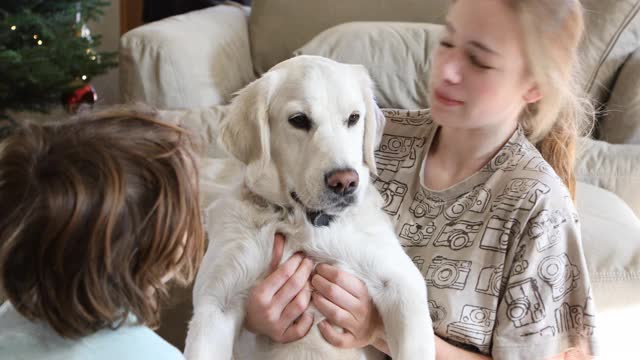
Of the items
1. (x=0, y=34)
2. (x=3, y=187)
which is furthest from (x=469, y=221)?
(x=0, y=34)

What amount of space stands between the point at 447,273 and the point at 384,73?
1.55 meters

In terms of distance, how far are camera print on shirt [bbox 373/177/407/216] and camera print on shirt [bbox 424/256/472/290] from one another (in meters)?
0.16

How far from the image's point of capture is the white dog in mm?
1272

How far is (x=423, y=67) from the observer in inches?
109

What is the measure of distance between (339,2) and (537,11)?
2.15m

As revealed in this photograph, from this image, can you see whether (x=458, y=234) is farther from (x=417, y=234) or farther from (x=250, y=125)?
(x=250, y=125)

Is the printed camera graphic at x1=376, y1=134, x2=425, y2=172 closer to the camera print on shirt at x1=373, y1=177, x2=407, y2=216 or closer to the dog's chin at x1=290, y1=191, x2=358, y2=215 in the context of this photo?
the camera print on shirt at x1=373, y1=177, x2=407, y2=216

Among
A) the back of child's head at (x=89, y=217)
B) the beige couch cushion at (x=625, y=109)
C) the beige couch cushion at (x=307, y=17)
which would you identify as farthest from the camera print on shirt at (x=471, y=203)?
the beige couch cushion at (x=307, y=17)

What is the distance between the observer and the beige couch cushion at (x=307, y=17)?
331cm

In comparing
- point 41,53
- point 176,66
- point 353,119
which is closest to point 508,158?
point 353,119

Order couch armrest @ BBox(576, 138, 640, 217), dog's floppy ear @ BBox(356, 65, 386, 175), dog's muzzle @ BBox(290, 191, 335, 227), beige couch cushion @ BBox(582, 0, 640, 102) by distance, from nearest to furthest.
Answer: dog's muzzle @ BBox(290, 191, 335, 227)
dog's floppy ear @ BBox(356, 65, 386, 175)
couch armrest @ BBox(576, 138, 640, 217)
beige couch cushion @ BBox(582, 0, 640, 102)

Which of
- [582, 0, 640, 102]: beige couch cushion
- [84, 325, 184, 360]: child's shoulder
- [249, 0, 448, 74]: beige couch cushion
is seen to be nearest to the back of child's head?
[84, 325, 184, 360]: child's shoulder

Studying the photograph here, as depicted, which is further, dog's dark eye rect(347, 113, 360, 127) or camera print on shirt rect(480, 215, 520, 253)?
dog's dark eye rect(347, 113, 360, 127)

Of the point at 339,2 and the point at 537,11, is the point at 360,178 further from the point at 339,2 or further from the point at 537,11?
the point at 339,2
